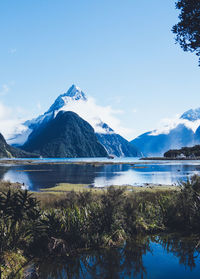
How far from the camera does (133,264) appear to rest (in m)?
8.80

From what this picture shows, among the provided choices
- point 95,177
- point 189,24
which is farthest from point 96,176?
point 189,24

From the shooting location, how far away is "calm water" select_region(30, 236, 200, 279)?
8.10m

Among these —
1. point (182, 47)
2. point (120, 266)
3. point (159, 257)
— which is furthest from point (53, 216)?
point (182, 47)

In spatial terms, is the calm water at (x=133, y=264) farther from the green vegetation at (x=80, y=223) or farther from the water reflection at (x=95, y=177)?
the water reflection at (x=95, y=177)

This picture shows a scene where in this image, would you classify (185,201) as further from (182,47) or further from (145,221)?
(182,47)

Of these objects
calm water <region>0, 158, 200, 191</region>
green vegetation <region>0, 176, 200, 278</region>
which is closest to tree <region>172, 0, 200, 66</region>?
green vegetation <region>0, 176, 200, 278</region>

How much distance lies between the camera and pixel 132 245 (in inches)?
414

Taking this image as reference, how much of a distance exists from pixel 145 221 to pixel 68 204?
462 cm

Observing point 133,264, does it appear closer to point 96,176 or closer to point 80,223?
point 80,223

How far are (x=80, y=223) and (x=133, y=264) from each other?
110 inches

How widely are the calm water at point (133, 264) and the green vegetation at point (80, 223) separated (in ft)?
2.36

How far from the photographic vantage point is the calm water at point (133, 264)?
319 inches

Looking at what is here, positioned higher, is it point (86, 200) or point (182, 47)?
point (182, 47)

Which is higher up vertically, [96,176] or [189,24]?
[189,24]
